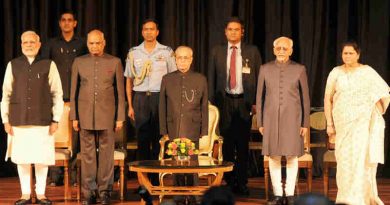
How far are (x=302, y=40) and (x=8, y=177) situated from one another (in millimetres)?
3587

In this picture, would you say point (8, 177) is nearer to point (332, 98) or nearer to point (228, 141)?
point (228, 141)

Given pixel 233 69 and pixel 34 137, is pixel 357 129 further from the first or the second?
pixel 34 137

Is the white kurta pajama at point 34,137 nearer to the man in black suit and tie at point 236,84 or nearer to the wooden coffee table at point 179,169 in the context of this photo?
the wooden coffee table at point 179,169

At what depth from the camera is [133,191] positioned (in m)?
9.08

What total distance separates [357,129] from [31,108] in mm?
2701

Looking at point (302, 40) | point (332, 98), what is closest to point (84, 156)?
point (332, 98)

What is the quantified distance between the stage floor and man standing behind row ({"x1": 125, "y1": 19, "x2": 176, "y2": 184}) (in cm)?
56

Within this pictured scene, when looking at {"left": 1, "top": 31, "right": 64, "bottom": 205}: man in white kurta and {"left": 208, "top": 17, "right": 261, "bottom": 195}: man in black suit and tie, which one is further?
{"left": 208, "top": 17, "right": 261, "bottom": 195}: man in black suit and tie

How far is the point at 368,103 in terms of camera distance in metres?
7.55

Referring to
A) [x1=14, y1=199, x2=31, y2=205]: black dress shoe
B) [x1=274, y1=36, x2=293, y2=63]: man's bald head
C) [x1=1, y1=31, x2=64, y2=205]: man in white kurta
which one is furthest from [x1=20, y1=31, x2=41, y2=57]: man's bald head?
[x1=274, y1=36, x2=293, y2=63]: man's bald head

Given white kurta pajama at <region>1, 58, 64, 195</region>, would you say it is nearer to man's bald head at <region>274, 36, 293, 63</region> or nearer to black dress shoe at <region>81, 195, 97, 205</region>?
black dress shoe at <region>81, 195, 97, 205</region>

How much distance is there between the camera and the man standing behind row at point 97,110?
8.02m

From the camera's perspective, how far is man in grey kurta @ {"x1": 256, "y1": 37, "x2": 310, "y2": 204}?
791cm

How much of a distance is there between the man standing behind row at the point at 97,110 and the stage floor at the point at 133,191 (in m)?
0.27
